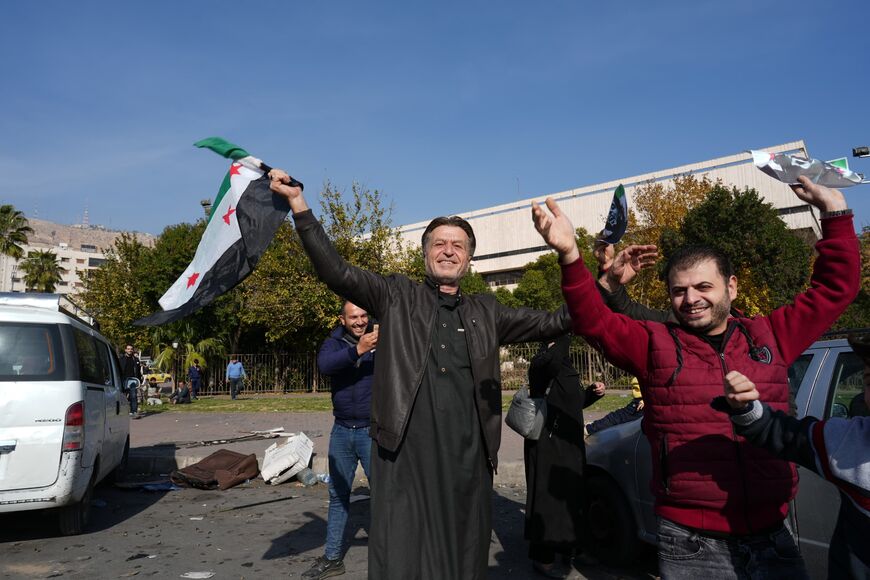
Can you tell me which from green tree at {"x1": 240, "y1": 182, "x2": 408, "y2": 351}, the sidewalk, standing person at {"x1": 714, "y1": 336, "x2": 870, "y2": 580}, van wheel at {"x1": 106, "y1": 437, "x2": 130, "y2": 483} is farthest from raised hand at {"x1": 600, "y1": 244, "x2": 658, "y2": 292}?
green tree at {"x1": 240, "y1": 182, "x2": 408, "y2": 351}

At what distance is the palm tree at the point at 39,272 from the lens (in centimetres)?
5281

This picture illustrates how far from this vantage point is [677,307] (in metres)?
2.56

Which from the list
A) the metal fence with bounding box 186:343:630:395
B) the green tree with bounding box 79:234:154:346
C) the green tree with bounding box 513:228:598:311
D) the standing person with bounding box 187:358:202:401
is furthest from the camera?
the green tree with bounding box 513:228:598:311

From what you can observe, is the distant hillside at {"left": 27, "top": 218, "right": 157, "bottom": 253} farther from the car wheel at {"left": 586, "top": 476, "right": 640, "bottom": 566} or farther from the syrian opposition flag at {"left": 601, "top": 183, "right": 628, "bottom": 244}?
the syrian opposition flag at {"left": 601, "top": 183, "right": 628, "bottom": 244}

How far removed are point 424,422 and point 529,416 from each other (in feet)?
7.32

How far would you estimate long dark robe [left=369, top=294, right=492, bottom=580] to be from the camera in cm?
278

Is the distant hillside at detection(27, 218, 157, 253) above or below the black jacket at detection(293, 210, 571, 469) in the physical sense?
above

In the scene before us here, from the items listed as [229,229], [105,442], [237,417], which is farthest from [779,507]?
[237,417]

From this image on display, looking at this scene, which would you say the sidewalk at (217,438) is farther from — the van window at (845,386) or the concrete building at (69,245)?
the concrete building at (69,245)

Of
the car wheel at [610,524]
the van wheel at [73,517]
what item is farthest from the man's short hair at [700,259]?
the van wheel at [73,517]

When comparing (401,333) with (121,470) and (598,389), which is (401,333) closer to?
(598,389)

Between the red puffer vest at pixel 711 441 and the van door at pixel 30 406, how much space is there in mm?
5316

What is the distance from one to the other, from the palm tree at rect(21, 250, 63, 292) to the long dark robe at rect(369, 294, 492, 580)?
58210 mm

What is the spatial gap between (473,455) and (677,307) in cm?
107
